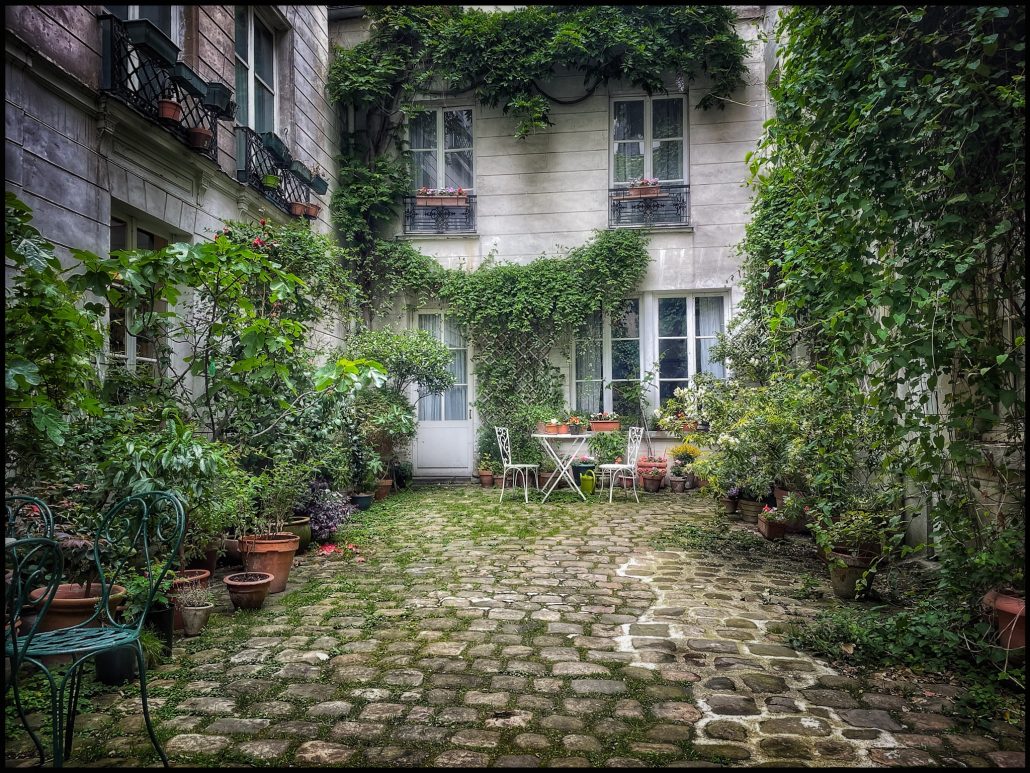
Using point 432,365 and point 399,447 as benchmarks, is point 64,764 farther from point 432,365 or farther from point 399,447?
point 399,447

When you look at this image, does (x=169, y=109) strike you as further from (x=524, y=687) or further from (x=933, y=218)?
(x=933, y=218)

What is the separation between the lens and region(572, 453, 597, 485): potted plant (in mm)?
8953

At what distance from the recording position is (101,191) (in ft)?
15.7

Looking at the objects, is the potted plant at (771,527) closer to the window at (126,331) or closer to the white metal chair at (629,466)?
the white metal chair at (629,466)

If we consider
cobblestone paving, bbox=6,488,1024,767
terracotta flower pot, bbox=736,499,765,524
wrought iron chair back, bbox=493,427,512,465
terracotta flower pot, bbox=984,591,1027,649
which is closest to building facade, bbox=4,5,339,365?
cobblestone paving, bbox=6,488,1024,767

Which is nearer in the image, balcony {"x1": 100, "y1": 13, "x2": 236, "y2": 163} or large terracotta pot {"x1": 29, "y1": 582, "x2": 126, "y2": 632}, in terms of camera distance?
large terracotta pot {"x1": 29, "y1": 582, "x2": 126, "y2": 632}

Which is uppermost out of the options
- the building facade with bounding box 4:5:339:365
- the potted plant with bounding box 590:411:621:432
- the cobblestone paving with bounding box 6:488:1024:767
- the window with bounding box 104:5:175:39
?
the window with bounding box 104:5:175:39

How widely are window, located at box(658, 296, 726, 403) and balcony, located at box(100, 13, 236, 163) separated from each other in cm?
638

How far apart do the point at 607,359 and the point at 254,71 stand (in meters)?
5.92

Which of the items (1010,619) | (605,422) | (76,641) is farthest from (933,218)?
(605,422)

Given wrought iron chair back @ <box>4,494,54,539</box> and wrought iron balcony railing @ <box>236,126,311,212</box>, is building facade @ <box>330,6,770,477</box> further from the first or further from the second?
wrought iron chair back @ <box>4,494,54,539</box>

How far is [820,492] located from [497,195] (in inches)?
270

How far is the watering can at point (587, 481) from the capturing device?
8.94 meters

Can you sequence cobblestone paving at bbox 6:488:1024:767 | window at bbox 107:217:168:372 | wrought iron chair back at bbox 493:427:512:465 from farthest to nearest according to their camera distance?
wrought iron chair back at bbox 493:427:512:465, window at bbox 107:217:168:372, cobblestone paving at bbox 6:488:1024:767
